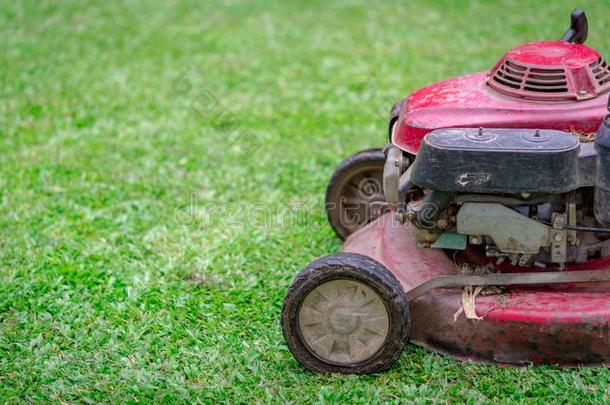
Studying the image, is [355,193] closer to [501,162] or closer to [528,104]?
[528,104]

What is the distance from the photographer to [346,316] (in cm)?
380

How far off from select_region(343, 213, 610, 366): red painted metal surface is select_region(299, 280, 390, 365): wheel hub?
0.88ft

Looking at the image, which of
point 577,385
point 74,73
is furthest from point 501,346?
point 74,73

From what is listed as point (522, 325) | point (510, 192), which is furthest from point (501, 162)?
point (522, 325)

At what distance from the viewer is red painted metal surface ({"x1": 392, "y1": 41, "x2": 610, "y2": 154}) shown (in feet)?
12.3

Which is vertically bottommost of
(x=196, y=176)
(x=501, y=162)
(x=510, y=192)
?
(x=196, y=176)

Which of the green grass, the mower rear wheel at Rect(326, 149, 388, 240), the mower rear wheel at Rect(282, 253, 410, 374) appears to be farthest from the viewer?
the mower rear wheel at Rect(326, 149, 388, 240)

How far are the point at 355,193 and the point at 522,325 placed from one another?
1.58 metres

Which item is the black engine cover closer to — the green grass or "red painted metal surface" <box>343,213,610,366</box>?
"red painted metal surface" <box>343,213,610,366</box>

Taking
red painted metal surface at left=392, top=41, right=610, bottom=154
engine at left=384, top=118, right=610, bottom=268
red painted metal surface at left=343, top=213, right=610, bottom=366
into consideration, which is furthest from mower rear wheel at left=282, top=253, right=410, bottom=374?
red painted metal surface at left=392, top=41, right=610, bottom=154

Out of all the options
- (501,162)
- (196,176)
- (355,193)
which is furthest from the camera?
(196,176)

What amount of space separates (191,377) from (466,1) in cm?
692

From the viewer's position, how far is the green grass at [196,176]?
3881 millimetres

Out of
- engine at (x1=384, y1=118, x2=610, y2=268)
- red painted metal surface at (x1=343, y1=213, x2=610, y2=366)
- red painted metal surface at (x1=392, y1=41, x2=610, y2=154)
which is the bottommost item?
red painted metal surface at (x1=343, y1=213, x2=610, y2=366)
